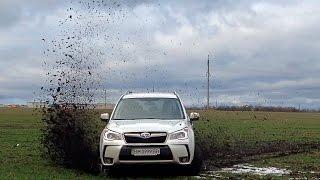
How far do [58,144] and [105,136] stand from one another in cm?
335

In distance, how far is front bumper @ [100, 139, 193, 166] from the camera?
41.2 feet

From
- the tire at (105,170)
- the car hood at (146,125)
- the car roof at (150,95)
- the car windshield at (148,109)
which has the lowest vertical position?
the tire at (105,170)

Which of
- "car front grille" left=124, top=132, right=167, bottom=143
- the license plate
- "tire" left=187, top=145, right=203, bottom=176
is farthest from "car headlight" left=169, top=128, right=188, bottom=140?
"tire" left=187, top=145, right=203, bottom=176

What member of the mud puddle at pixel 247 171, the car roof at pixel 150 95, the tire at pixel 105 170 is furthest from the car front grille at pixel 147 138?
the car roof at pixel 150 95

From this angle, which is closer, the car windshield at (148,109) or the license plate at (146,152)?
the license plate at (146,152)

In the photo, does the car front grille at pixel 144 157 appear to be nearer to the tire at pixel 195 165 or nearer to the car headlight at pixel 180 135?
the car headlight at pixel 180 135

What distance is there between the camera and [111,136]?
1286 centimetres

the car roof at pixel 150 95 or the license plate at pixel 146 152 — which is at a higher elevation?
the car roof at pixel 150 95

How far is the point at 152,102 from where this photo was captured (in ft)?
47.6

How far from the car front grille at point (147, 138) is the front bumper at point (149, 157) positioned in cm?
8

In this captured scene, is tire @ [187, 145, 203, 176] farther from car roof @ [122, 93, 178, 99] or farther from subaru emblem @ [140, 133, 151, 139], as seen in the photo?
car roof @ [122, 93, 178, 99]

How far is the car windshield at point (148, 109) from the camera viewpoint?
14.0 meters

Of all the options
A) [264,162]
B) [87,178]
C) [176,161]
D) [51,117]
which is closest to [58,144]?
[51,117]

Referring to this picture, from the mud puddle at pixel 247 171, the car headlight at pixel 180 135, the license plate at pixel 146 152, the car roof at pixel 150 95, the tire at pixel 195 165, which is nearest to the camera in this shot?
the license plate at pixel 146 152
